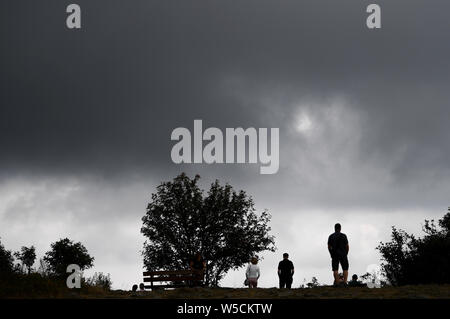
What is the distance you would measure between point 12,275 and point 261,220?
39.2 m

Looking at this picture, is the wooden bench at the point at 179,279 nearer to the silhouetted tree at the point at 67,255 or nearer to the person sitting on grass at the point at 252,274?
the person sitting on grass at the point at 252,274

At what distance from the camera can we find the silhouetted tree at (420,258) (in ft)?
182

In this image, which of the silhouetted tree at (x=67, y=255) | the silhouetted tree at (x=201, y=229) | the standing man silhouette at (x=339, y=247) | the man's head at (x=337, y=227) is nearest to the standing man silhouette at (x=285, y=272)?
the standing man silhouette at (x=339, y=247)

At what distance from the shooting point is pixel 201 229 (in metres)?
55.1

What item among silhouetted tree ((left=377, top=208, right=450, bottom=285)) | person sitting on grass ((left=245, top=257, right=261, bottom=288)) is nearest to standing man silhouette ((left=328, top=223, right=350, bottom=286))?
person sitting on grass ((left=245, top=257, right=261, bottom=288))

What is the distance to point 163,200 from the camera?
5638 cm

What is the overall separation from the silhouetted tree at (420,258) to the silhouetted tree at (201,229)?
13.6 metres

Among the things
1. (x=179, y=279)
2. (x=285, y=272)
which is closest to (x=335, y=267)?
(x=285, y=272)

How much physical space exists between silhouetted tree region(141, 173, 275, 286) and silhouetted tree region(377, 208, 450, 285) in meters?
13.6

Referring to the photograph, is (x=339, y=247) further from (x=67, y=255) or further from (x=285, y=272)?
(x=67, y=255)

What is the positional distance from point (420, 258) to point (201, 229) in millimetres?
20678
